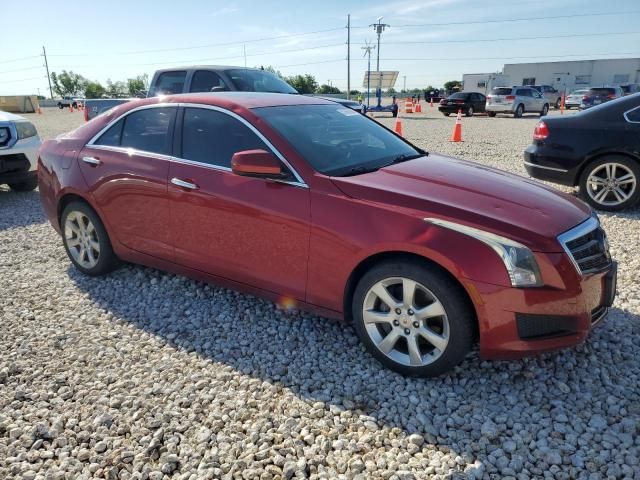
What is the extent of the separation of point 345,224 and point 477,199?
77cm

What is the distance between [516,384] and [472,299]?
26.5 inches

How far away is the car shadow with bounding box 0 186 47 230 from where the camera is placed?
6316mm

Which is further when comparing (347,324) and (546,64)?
(546,64)

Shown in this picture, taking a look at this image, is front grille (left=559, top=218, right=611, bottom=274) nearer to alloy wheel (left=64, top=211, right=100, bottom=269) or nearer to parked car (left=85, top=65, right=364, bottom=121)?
alloy wheel (left=64, top=211, right=100, bottom=269)

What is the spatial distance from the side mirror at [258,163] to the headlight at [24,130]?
19.1ft

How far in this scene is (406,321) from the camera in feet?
9.17

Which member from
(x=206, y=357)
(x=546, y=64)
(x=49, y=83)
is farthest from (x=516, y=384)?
(x=49, y=83)

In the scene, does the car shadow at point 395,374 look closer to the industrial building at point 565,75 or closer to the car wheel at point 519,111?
the car wheel at point 519,111

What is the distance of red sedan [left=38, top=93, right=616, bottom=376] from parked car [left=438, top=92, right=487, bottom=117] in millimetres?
25309

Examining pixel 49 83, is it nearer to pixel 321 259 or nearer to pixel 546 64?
pixel 546 64

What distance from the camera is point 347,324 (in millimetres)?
3525

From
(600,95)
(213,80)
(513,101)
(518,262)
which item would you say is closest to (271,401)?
(518,262)

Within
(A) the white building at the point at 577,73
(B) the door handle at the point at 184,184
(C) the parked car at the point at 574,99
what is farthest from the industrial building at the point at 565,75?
(B) the door handle at the point at 184,184

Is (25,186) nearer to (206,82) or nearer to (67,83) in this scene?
(206,82)
